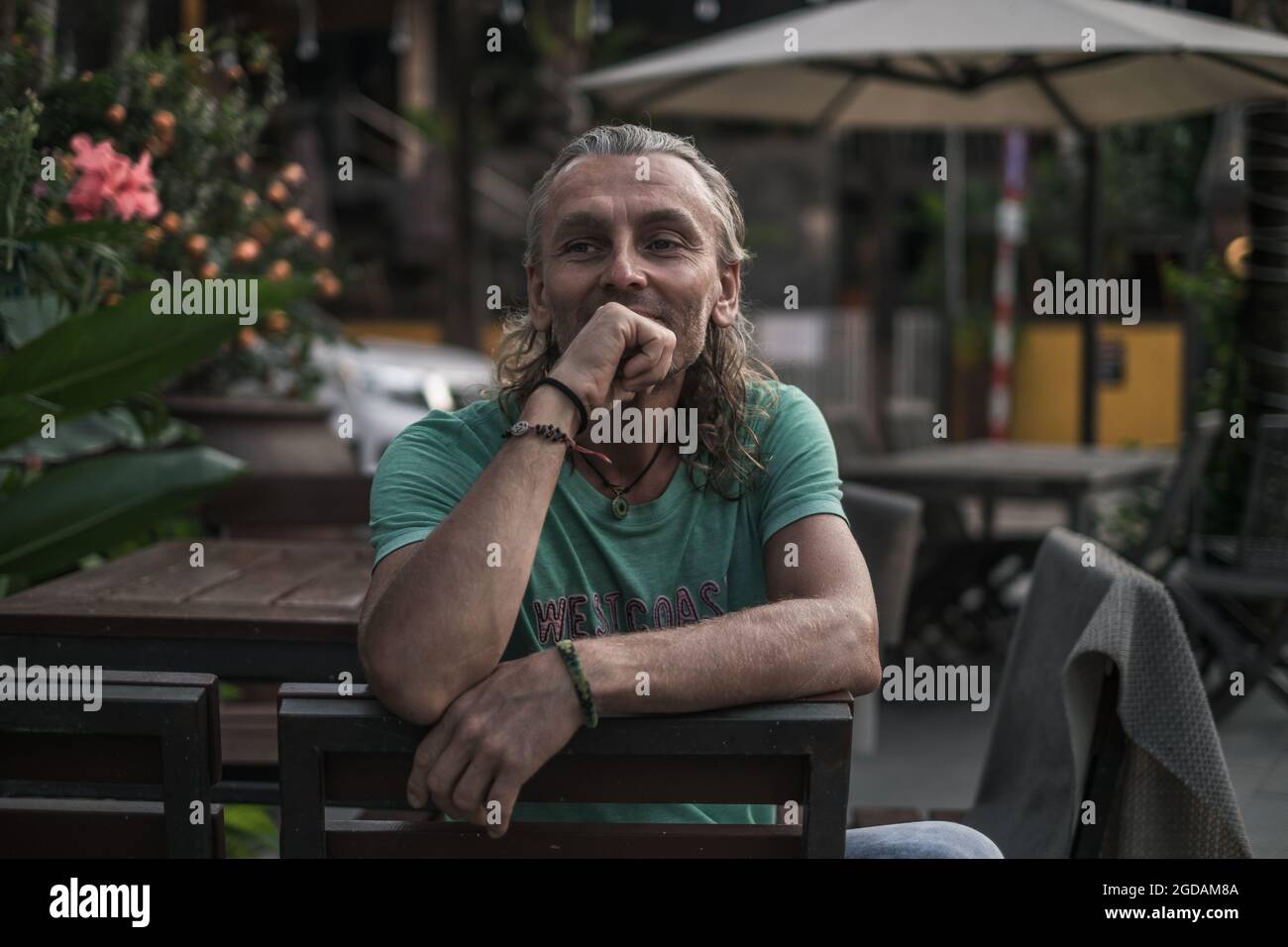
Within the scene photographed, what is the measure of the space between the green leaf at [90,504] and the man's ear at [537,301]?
1.00m

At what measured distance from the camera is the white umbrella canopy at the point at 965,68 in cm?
459

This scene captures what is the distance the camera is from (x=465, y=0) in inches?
511

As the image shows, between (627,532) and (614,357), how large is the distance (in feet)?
0.98

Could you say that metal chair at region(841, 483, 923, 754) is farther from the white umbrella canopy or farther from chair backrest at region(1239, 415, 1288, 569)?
the white umbrella canopy

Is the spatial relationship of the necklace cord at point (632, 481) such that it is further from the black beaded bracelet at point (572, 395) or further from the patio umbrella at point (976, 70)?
the patio umbrella at point (976, 70)

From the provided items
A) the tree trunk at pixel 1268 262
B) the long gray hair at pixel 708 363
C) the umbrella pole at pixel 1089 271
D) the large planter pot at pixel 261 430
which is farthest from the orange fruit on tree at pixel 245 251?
the umbrella pole at pixel 1089 271

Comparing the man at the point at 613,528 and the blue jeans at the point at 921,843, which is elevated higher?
the man at the point at 613,528

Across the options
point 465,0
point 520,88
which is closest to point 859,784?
point 465,0

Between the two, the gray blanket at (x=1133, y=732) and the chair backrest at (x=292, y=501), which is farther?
the chair backrest at (x=292, y=501)

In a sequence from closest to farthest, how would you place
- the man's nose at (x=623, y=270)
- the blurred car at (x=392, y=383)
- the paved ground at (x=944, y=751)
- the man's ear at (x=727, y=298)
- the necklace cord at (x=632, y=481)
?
the man's nose at (x=623, y=270), the necklace cord at (x=632, y=481), the man's ear at (x=727, y=298), the paved ground at (x=944, y=751), the blurred car at (x=392, y=383)

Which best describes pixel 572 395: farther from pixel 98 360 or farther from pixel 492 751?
pixel 98 360

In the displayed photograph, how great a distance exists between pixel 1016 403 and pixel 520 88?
686 centimetres

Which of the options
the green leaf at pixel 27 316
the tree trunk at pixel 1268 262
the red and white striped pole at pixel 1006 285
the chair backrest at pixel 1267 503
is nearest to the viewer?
the green leaf at pixel 27 316
